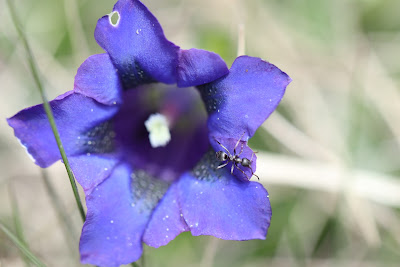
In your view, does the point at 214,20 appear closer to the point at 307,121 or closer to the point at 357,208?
the point at 307,121

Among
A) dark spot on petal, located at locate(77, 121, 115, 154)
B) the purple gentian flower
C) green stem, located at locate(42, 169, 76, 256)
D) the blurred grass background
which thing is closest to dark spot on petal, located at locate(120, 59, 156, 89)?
the purple gentian flower

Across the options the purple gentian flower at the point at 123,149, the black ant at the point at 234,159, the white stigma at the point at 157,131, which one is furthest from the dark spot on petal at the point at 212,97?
the white stigma at the point at 157,131

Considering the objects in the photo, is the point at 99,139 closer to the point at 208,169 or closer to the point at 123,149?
the point at 123,149

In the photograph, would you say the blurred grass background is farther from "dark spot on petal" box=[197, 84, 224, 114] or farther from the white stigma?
"dark spot on petal" box=[197, 84, 224, 114]

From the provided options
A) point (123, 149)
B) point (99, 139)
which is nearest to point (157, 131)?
point (123, 149)

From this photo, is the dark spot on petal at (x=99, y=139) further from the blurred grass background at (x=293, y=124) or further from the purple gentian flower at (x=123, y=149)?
the blurred grass background at (x=293, y=124)

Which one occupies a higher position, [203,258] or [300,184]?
[300,184]

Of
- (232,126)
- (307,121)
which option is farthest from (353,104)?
(232,126)
